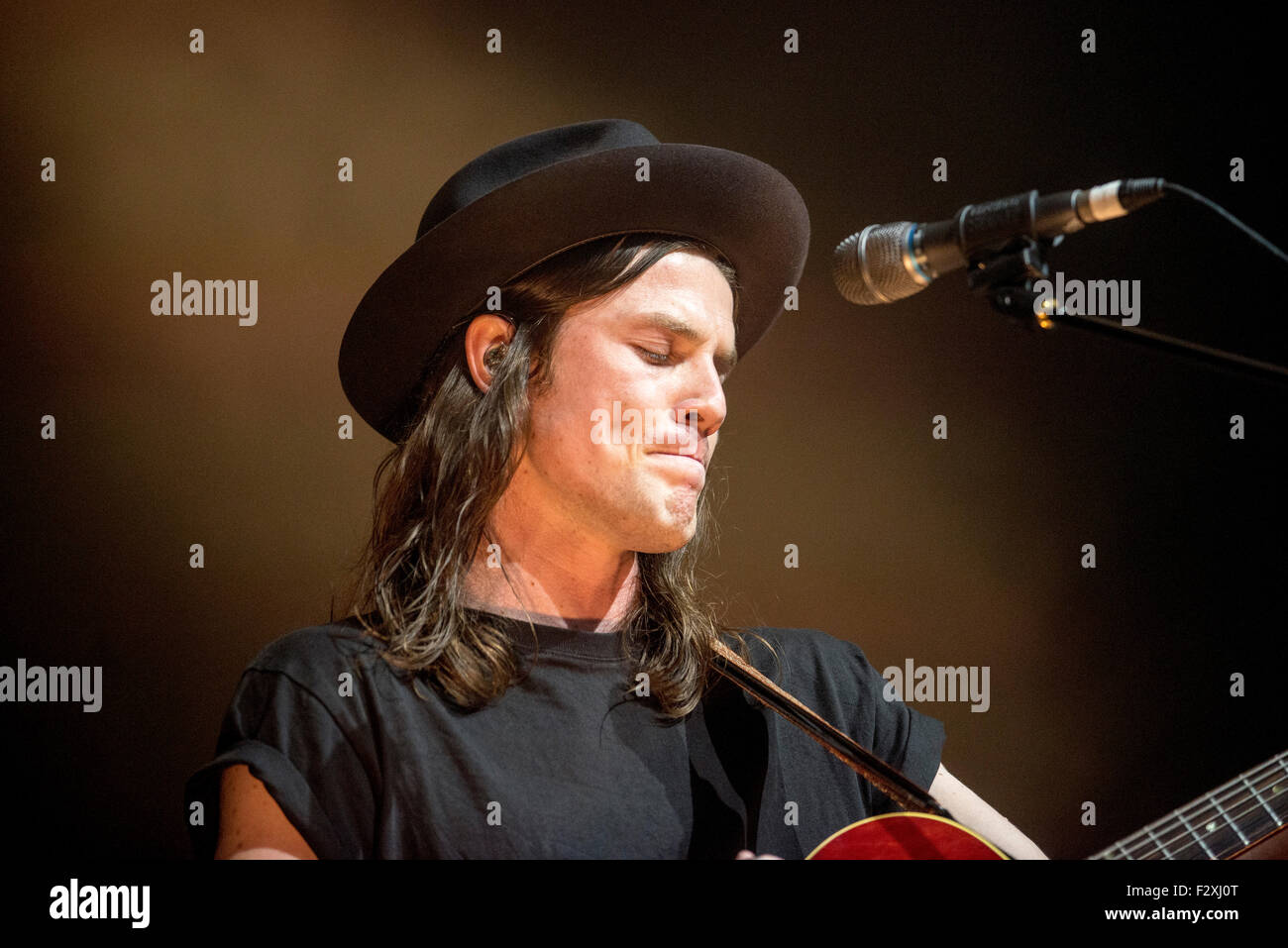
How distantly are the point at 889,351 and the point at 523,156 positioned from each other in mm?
1082

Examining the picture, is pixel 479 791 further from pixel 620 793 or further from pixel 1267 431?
pixel 1267 431

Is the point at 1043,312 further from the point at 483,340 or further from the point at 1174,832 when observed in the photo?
the point at 483,340

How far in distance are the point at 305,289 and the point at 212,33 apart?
0.59m

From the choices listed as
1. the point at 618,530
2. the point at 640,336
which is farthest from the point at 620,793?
the point at 640,336

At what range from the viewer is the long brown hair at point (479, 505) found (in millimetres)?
1945

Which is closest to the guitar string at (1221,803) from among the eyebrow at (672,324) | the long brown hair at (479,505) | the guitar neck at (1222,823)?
the guitar neck at (1222,823)

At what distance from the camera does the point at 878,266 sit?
157cm

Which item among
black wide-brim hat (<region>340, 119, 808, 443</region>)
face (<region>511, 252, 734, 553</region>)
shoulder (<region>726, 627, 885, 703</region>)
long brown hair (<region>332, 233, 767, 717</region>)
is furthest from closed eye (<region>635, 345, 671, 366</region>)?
shoulder (<region>726, 627, 885, 703</region>)

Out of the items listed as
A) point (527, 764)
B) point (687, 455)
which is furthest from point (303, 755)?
point (687, 455)

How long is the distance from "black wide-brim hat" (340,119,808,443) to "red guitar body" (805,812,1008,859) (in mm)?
1141

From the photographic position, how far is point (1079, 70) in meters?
2.68

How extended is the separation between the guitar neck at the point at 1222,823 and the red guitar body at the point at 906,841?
22 cm

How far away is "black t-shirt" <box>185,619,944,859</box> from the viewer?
1.72m
